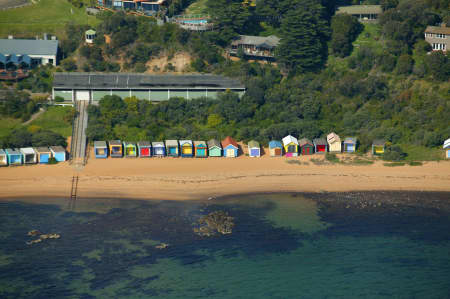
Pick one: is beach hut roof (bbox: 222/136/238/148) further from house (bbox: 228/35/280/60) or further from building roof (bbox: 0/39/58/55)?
building roof (bbox: 0/39/58/55)

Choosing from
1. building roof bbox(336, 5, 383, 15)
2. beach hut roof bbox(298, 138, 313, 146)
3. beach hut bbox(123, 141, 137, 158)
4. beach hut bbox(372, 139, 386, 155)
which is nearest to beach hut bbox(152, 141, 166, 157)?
beach hut bbox(123, 141, 137, 158)

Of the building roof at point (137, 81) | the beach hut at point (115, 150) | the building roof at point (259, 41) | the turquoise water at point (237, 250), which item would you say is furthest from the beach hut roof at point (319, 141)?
the beach hut at point (115, 150)

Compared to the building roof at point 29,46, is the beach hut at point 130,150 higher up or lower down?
lower down

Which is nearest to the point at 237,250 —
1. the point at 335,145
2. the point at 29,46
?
the point at 335,145

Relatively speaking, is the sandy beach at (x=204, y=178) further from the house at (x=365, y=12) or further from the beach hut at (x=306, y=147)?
the house at (x=365, y=12)

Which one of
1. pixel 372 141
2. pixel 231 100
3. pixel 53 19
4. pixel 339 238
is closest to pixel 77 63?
pixel 53 19

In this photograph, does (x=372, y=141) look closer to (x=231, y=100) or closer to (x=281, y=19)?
(x=231, y=100)

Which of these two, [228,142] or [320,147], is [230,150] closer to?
[228,142]

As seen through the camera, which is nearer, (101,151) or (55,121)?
(101,151)
